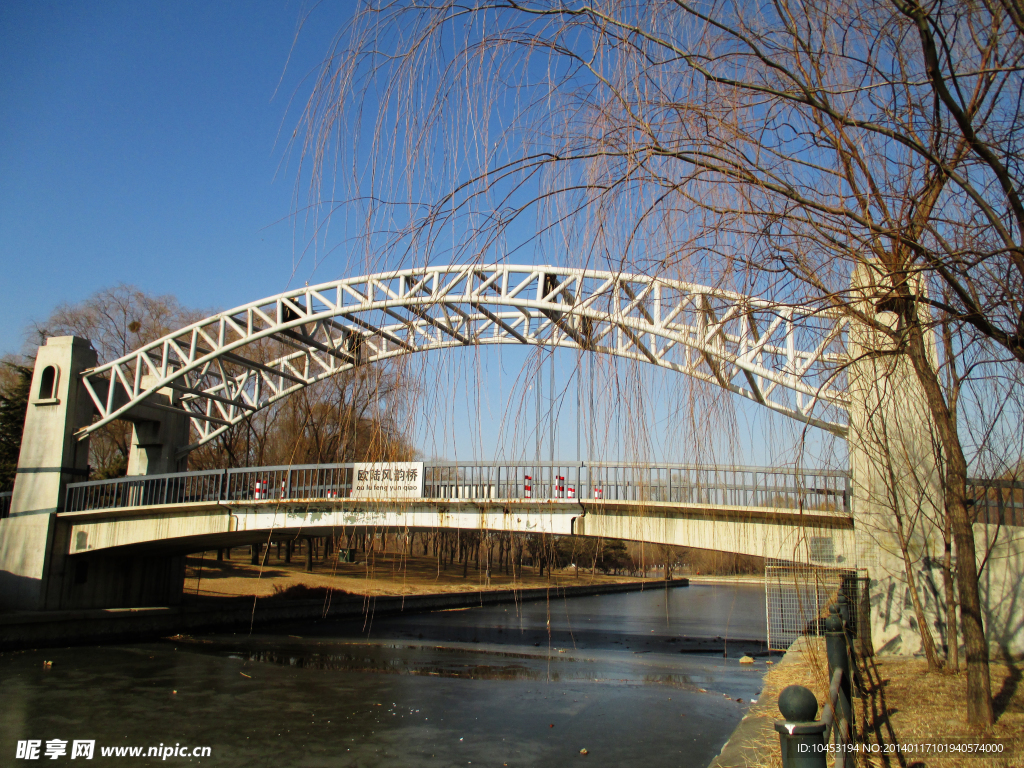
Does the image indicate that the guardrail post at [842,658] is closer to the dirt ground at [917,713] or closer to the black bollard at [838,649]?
the black bollard at [838,649]

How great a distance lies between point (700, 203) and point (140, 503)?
22181 mm

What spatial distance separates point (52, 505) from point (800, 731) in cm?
2385

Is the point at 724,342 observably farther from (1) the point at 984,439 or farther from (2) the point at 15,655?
(2) the point at 15,655

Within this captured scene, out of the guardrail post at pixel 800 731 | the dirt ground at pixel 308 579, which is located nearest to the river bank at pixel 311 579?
the dirt ground at pixel 308 579

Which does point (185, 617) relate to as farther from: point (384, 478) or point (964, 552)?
point (964, 552)

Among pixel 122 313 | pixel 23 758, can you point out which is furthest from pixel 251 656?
pixel 122 313

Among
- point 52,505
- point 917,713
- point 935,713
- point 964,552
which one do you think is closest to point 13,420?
point 52,505

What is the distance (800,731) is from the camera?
2.56 metres

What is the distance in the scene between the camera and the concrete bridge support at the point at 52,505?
2092 centimetres

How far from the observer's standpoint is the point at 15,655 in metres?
16.8

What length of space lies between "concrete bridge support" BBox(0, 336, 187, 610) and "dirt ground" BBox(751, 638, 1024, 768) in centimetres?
2060

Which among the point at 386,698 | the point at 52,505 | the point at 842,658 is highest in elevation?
the point at 52,505

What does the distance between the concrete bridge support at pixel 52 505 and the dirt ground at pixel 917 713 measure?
20.6 meters

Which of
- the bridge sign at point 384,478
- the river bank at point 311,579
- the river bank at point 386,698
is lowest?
the river bank at point 386,698
